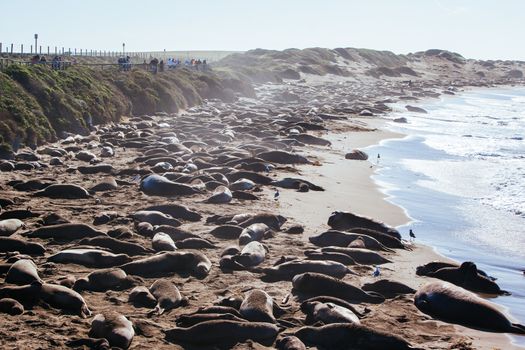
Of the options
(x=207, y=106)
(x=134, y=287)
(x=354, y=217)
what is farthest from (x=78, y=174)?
(x=207, y=106)

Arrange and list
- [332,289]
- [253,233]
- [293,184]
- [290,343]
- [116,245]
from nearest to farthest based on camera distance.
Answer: [290,343]
[332,289]
[116,245]
[253,233]
[293,184]

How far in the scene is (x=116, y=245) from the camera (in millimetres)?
10047

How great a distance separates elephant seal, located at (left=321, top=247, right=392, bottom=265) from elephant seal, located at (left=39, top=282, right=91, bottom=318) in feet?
14.9

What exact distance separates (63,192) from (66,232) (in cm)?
330

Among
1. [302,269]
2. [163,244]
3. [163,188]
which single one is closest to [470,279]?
[302,269]

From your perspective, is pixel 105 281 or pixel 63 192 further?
pixel 63 192

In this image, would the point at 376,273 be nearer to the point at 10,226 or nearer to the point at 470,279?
the point at 470,279

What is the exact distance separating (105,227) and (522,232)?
352 inches

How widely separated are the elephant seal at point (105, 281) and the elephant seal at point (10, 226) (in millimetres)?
2675

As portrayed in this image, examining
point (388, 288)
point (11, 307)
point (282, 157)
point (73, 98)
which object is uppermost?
point (73, 98)

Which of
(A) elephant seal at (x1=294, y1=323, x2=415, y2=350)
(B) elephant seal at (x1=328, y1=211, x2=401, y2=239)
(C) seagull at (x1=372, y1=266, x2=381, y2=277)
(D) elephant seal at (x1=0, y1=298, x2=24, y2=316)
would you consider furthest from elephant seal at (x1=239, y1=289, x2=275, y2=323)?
(B) elephant seal at (x1=328, y1=211, x2=401, y2=239)

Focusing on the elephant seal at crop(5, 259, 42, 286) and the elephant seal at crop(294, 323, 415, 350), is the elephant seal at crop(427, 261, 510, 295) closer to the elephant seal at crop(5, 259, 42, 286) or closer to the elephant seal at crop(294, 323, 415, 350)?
the elephant seal at crop(294, 323, 415, 350)

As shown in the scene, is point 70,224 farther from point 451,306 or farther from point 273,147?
point 273,147

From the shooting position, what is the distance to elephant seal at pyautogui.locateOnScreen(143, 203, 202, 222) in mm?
12662
